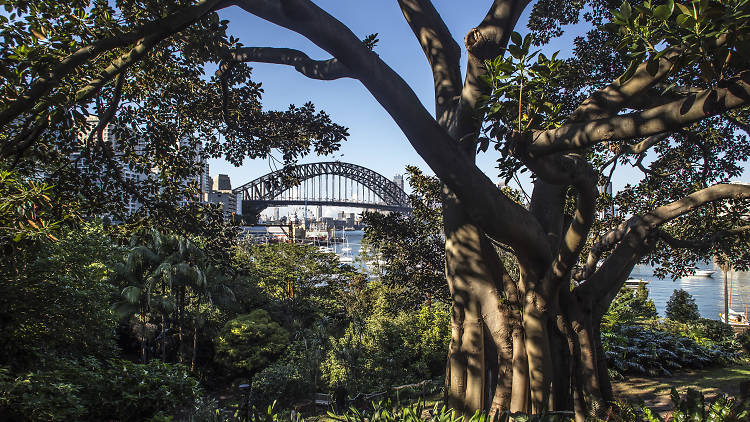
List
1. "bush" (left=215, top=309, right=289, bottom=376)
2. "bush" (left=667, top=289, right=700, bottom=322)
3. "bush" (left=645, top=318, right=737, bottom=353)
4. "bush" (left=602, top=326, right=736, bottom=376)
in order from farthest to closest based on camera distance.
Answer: "bush" (left=667, top=289, right=700, bottom=322), "bush" (left=215, top=309, right=289, bottom=376), "bush" (left=645, top=318, right=737, bottom=353), "bush" (left=602, top=326, right=736, bottom=376)

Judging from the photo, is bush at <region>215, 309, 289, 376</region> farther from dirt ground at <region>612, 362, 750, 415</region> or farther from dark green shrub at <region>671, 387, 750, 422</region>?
dark green shrub at <region>671, 387, 750, 422</region>

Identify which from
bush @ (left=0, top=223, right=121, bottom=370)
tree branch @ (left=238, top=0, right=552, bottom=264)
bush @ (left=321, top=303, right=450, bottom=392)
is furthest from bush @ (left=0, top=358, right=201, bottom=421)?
bush @ (left=321, top=303, right=450, bottom=392)

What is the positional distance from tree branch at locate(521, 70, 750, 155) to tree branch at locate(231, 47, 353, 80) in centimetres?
189

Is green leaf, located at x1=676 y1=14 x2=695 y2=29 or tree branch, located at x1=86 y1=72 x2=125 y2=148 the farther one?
tree branch, located at x1=86 y1=72 x2=125 y2=148

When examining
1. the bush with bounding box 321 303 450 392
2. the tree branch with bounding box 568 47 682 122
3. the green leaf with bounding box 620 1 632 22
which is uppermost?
the green leaf with bounding box 620 1 632 22

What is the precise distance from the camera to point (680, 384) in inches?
341

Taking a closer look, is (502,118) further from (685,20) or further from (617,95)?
(685,20)

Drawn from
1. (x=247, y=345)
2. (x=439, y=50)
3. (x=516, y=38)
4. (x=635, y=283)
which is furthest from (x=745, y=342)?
(x=635, y=283)

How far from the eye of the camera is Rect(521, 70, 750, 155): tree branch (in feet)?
6.24

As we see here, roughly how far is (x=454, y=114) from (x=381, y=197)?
87650mm

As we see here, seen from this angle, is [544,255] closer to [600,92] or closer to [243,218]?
[600,92]

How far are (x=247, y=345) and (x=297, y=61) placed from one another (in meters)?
16.1

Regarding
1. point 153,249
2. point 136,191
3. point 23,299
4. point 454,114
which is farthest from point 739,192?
point 153,249

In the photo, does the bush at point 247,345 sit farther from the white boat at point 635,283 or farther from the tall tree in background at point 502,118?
the white boat at point 635,283
